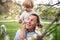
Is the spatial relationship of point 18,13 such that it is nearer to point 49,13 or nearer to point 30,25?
point 30,25

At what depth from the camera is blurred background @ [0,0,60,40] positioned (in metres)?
1.27

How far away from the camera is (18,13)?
4.18ft

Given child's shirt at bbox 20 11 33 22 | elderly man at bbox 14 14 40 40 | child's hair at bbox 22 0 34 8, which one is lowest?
elderly man at bbox 14 14 40 40

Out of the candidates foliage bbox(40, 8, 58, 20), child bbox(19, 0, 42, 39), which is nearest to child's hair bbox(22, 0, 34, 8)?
child bbox(19, 0, 42, 39)

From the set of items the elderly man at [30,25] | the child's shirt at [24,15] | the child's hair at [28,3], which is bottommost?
the elderly man at [30,25]

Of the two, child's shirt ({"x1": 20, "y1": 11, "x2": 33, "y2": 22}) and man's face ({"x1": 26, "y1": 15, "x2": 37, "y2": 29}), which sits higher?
child's shirt ({"x1": 20, "y1": 11, "x2": 33, "y2": 22})

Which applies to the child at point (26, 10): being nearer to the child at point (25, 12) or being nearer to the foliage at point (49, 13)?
the child at point (25, 12)

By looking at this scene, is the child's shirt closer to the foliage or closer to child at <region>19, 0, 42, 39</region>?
child at <region>19, 0, 42, 39</region>

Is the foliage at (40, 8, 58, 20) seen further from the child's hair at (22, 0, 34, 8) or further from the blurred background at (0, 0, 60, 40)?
the child's hair at (22, 0, 34, 8)

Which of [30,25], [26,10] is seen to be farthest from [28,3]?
[30,25]

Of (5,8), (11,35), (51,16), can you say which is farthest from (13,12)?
(51,16)

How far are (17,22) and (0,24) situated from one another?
5.5 inches

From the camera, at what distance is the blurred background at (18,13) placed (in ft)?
4.16

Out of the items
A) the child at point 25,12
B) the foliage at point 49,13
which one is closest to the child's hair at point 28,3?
the child at point 25,12
